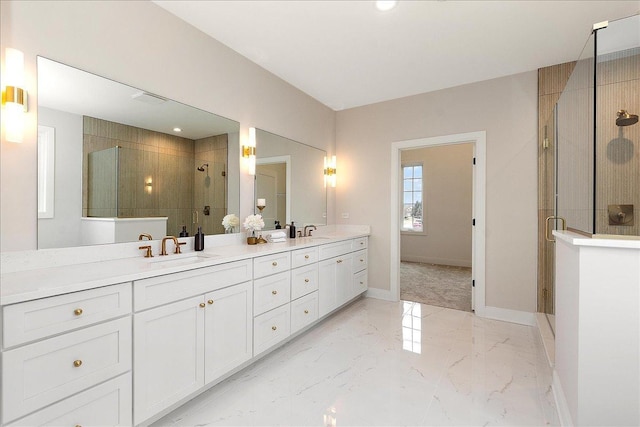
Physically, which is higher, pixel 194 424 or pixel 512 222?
pixel 512 222

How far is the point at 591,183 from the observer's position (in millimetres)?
1633

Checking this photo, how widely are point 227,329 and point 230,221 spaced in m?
1.04

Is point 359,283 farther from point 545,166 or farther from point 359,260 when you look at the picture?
point 545,166

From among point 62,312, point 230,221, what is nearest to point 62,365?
point 62,312

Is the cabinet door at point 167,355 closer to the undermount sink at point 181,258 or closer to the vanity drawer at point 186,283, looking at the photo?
the vanity drawer at point 186,283

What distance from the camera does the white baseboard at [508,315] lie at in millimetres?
3218

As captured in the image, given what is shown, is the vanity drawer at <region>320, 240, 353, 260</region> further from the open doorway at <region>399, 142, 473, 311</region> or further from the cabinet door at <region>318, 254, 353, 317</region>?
the open doorway at <region>399, 142, 473, 311</region>

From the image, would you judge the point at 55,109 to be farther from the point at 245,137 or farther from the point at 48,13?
the point at 245,137

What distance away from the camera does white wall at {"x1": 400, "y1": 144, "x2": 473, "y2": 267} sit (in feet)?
20.9

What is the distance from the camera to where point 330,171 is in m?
4.36

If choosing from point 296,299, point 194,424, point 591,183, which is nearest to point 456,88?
point 591,183

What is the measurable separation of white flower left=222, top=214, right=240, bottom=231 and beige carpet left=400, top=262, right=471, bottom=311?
2.63 meters

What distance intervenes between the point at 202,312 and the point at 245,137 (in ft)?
5.81

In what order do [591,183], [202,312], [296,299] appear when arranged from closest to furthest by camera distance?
[591,183]
[202,312]
[296,299]
